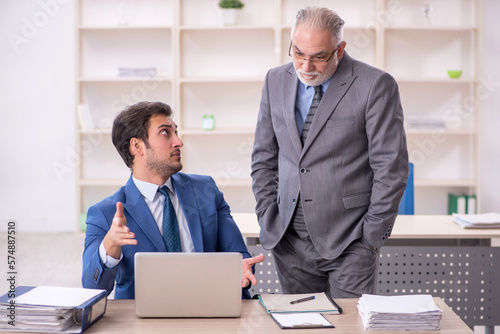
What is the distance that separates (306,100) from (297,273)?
0.64 meters

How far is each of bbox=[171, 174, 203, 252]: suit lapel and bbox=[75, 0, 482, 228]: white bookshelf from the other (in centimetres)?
346

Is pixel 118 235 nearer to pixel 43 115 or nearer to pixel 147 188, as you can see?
pixel 147 188

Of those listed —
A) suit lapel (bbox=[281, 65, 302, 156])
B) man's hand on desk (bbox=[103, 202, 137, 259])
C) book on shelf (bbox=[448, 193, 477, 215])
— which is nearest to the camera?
man's hand on desk (bbox=[103, 202, 137, 259])

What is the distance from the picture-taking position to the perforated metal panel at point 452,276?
308cm

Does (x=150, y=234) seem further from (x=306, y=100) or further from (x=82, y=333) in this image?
(x=306, y=100)

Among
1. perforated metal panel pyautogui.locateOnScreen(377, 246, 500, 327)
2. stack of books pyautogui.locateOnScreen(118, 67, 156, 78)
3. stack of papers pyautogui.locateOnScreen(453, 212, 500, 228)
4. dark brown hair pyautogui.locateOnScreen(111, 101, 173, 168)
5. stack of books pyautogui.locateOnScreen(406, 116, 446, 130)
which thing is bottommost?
perforated metal panel pyautogui.locateOnScreen(377, 246, 500, 327)

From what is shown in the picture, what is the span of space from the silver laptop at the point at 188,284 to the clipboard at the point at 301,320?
0.12 m

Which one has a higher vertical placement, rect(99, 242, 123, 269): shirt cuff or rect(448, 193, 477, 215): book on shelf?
rect(99, 242, 123, 269): shirt cuff

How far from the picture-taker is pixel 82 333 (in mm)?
1626

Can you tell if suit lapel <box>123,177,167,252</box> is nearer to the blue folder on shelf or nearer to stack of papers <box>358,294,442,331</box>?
stack of papers <box>358,294,442,331</box>

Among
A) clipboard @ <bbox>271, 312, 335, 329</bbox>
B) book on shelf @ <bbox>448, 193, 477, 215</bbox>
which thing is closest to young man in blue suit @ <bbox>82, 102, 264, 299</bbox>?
clipboard @ <bbox>271, 312, 335, 329</bbox>

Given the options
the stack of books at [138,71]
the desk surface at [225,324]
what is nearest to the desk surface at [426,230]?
the desk surface at [225,324]

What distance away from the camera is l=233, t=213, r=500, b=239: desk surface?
3.12m

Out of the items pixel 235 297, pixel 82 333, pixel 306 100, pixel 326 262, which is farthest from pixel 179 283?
pixel 306 100
